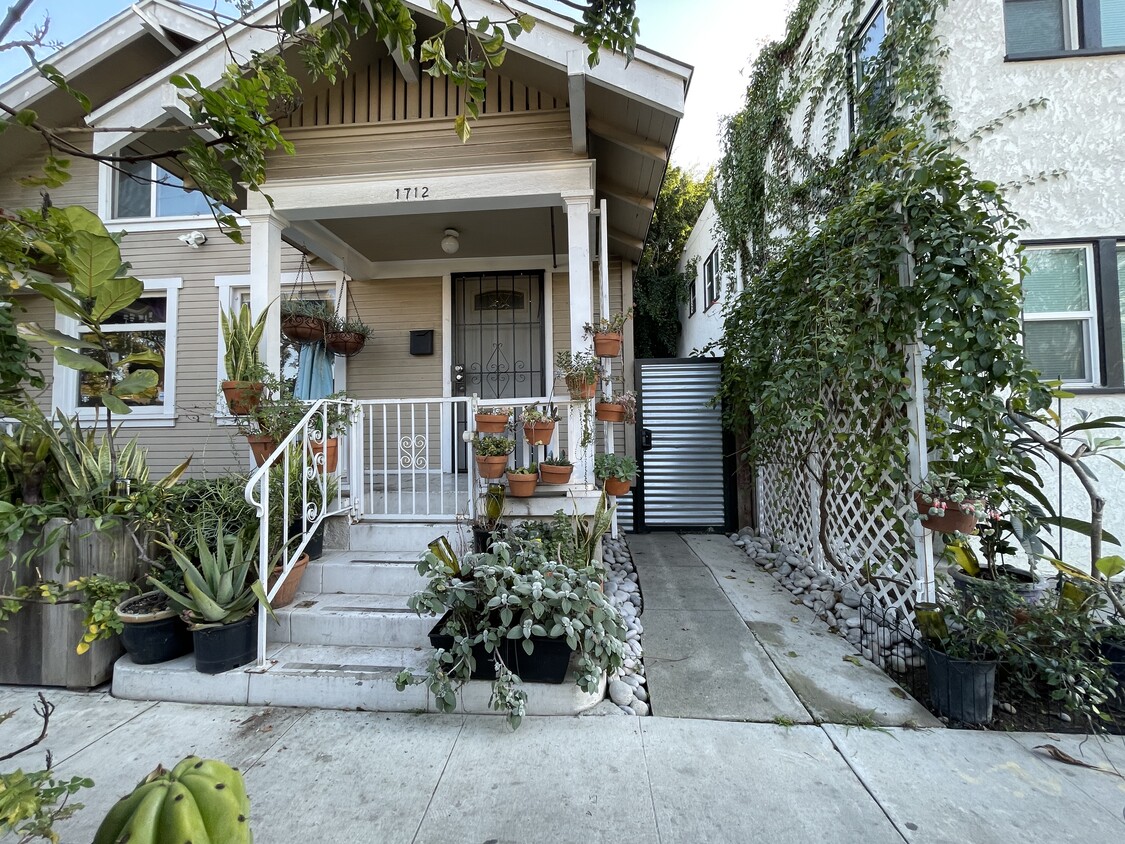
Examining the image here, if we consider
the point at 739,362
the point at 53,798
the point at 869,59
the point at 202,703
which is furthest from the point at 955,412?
the point at 202,703

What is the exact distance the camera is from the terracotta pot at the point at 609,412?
380 cm

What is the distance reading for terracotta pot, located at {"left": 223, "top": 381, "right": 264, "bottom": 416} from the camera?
3713mm

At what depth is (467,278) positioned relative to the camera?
5.93m

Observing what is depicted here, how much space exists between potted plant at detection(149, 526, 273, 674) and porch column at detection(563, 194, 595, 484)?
6.80 ft

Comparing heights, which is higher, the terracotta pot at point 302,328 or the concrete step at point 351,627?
the terracotta pot at point 302,328

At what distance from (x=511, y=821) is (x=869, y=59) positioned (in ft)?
19.1

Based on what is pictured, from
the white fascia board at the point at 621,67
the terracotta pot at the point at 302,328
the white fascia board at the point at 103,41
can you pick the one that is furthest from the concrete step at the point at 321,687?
the white fascia board at the point at 103,41

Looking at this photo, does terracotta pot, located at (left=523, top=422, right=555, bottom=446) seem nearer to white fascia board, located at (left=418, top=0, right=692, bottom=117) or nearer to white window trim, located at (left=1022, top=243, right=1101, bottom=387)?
white fascia board, located at (left=418, top=0, right=692, bottom=117)

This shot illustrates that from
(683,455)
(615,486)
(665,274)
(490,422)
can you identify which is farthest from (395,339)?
(665,274)

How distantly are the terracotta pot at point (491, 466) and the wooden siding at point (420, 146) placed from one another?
2312mm

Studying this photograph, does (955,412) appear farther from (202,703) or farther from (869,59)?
(202,703)

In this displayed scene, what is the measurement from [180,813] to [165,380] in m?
6.50

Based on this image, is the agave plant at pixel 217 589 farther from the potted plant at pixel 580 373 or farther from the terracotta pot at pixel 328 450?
the potted plant at pixel 580 373

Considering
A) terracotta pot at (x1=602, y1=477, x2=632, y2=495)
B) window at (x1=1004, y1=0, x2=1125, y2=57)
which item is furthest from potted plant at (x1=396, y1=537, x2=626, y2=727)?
window at (x1=1004, y1=0, x2=1125, y2=57)
